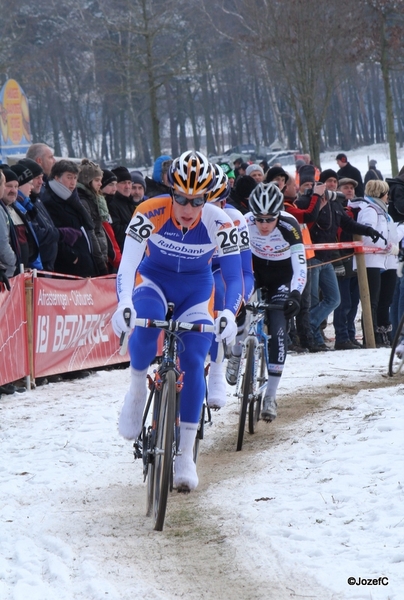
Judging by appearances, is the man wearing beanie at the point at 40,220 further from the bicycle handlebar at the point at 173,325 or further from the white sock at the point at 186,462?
the bicycle handlebar at the point at 173,325

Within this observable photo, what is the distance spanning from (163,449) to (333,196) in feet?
27.9

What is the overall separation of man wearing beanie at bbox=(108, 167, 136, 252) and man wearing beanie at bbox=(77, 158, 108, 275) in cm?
61

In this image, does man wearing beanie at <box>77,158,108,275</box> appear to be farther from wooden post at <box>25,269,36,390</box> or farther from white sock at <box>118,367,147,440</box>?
white sock at <box>118,367,147,440</box>

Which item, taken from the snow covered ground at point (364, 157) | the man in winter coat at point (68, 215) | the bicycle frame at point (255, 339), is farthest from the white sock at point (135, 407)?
the snow covered ground at point (364, 157)

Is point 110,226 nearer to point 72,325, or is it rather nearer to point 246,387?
point 72,325

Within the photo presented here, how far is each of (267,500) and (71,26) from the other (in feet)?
165

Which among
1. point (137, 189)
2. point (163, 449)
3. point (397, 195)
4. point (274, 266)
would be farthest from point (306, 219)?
point (163, 449)

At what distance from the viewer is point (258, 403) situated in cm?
848

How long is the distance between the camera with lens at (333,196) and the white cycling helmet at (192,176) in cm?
735

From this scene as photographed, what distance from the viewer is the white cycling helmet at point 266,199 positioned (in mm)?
7996

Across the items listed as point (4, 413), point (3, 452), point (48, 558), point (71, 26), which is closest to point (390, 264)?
point (4, 413)

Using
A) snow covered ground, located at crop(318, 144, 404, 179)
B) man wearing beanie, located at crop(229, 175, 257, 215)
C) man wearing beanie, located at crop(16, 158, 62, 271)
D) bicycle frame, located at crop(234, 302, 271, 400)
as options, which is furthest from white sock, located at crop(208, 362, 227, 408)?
snow covered ground, located at crop(318, 144, 404, 179)

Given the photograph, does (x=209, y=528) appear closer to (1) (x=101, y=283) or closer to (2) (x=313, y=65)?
(1) (x=101, y=283)

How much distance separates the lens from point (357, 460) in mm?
6473
